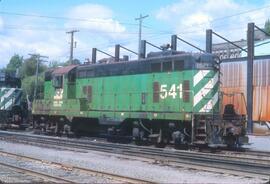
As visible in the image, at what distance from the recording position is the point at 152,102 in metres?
21.3

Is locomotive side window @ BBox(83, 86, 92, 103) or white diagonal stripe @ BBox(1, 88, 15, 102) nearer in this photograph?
locomotive side window @ BBox(83, 86, 92, 103)

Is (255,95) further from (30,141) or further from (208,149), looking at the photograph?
(30,141)

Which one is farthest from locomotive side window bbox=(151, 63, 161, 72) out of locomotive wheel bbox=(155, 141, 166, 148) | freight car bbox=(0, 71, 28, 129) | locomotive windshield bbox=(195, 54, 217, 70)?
freight car bbox=(0, 71, 28, 129)

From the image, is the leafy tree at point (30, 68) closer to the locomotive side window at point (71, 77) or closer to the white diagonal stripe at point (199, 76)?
the locomotive side window at point (71, 77)

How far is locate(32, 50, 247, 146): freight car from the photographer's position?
19.5 m

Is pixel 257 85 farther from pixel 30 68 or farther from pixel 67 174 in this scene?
pixel 30 68

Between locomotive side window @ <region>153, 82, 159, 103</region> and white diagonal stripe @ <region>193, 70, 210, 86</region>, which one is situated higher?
white diagonal stripe @ <region>193, 70, 210, 86</region>

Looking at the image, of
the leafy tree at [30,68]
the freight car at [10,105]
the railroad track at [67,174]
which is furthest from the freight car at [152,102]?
the leafy tree at [30,68]

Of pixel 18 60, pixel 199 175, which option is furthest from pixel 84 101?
pixel 18 60

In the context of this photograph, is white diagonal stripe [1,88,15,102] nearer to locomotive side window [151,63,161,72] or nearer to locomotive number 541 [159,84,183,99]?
locomotive side window [151,63,161,72]

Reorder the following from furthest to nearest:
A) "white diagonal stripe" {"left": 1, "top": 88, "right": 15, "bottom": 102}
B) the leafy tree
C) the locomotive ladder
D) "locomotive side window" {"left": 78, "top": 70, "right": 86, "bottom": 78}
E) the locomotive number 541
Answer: the leafy tree, "white diagonal stripe" {"left": 1, "top": 88, "right": 15, "bottom": 102}, "locomotive side window" {"left": 78, "top": 70, "right": 86, "bottom": 78}, the locomotive number 541, the locomotive ladder

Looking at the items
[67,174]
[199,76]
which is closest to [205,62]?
[199,76]

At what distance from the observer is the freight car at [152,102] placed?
1952 cm

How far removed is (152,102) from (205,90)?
8.94 ft
